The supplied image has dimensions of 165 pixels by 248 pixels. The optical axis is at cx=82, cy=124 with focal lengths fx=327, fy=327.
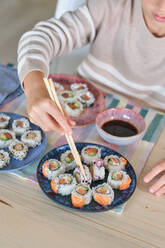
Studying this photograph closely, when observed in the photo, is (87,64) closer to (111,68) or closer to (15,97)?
(111,68)

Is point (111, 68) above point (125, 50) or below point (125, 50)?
below

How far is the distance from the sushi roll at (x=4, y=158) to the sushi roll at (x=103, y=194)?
27 centimetres

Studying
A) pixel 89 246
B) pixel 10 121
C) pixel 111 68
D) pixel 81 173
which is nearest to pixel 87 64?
pixel 111 68

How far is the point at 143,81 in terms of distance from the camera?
57.5 inches

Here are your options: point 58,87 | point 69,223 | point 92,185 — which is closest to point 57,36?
point 58,87

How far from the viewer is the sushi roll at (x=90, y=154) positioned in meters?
0.99

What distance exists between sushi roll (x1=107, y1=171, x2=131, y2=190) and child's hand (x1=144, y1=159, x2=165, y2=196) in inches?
3.1

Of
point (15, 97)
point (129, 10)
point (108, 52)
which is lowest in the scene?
point (15, 97)

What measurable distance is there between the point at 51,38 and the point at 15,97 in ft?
0.89

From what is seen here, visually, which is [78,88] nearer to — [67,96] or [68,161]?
[67,96]

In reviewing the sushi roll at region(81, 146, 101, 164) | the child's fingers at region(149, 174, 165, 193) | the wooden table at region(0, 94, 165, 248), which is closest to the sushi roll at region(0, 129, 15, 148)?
the wooden table at region(0, 94, 165, 248)

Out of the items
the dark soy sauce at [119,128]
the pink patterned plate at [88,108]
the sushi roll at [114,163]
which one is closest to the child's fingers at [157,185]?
the sushi roll at [114,163]

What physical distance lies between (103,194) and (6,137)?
0.37 metres

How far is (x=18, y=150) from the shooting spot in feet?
3.27
